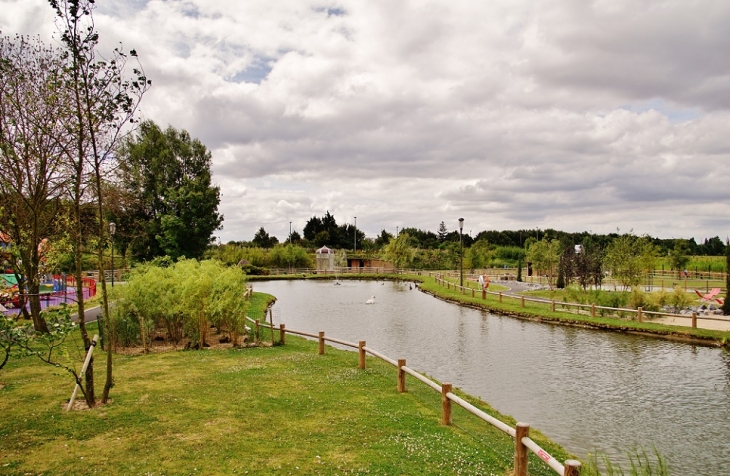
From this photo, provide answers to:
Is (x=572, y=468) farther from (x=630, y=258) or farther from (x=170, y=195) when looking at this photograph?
(x=170, y=195)

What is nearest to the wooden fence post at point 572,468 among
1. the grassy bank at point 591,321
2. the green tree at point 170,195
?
the grassy bank at point 591,321

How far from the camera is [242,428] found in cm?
883

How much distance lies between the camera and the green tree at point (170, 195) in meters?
44.2

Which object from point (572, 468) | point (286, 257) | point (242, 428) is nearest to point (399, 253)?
point (286, 257)

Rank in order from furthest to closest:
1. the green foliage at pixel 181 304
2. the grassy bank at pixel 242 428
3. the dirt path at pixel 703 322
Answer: the dirt path at pixel 703 322 → the green foliage at pixel 181 304 → the grassy bank at pixel 242 428

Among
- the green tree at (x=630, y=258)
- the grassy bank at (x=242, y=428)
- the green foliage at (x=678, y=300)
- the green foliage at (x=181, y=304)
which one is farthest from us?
the green tree at (x=630, y=258)

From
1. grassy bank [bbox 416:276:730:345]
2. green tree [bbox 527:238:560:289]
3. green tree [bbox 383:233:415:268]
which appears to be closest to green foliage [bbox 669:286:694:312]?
grassy bank [bbox 416:276:730:345]

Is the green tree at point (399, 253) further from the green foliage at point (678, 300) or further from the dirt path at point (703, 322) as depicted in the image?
the dirt path at point (703, 322)

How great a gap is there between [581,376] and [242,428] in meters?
11.1

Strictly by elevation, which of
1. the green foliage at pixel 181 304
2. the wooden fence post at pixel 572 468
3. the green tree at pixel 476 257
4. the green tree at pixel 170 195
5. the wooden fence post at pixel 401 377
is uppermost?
the green tree at pixel 170 195

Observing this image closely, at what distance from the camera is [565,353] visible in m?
18.9

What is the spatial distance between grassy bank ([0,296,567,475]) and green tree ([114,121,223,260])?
31811 mm

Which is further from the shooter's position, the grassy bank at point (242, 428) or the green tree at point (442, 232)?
the green tree at point (442, 232)

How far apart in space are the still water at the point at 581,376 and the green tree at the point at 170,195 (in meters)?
19.3
